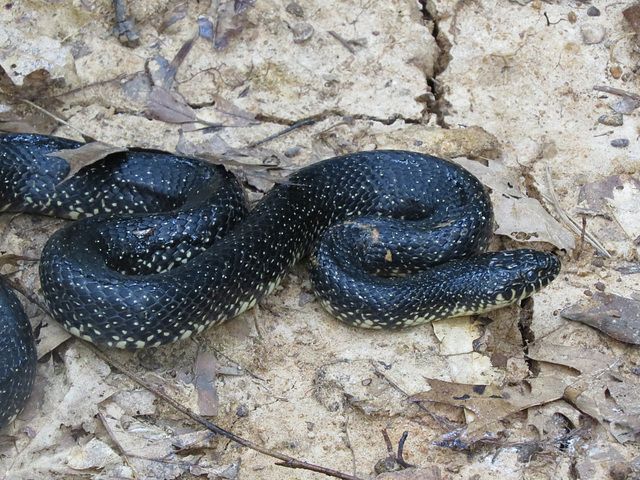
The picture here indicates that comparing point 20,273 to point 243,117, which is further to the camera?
point 243,117

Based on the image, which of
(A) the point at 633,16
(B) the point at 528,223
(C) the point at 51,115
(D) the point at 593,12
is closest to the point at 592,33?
(D) the point at 593,12

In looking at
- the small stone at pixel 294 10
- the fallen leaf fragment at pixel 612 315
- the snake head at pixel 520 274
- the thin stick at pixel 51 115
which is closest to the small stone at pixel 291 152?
the small stone at pixel 294 10

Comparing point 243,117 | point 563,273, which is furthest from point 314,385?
point 243,117

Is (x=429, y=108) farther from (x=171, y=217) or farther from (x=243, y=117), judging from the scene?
(x=171, y=217)

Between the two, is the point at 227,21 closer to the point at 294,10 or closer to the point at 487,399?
the point at 294,10

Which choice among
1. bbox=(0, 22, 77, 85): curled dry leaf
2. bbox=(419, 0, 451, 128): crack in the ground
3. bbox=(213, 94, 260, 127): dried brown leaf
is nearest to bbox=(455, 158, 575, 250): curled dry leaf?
bbox=(419, 0, 451, 128): crack in the ground
